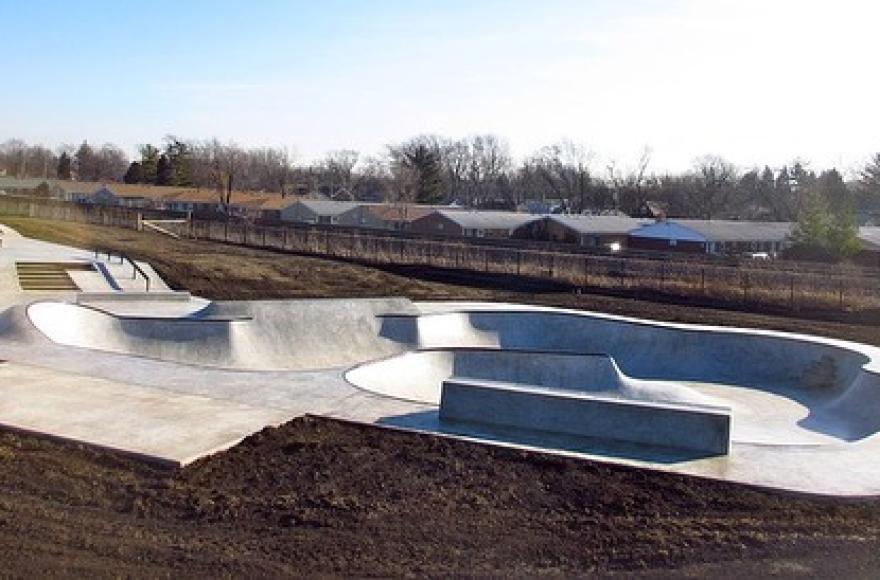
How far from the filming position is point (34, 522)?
7.47m

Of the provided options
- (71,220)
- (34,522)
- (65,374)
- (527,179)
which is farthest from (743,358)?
(527,179)

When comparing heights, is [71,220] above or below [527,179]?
below

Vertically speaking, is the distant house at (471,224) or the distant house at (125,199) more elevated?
the distant house at (125,199)

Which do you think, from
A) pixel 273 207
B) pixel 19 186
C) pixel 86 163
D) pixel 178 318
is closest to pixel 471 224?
pixel 273 207

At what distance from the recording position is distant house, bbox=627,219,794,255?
55.5 m

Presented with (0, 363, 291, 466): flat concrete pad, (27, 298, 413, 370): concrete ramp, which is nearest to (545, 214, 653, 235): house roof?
(27, 298, 413, 370): concrete ramp

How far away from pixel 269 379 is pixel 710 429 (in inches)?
292

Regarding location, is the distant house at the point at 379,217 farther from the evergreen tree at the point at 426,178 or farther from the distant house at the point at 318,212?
the evergreen tree at the point at 426,178

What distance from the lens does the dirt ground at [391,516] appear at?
22.9ft

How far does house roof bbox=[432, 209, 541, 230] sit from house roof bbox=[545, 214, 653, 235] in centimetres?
401

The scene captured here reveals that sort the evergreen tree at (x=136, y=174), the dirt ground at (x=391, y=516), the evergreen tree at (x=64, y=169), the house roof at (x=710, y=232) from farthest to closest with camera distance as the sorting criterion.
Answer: the evergreen tree at (x=64, y=169) < the evergreen tree at (x=136, y=174) < the house roof at (x=710, y=232) < the dirt ground at (x=391, y=516)

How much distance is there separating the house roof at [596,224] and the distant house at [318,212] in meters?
22.8

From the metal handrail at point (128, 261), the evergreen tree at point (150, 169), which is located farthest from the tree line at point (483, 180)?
the metal handrail at point (128, 261)

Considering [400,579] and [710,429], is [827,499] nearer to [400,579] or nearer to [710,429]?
[710,429]
